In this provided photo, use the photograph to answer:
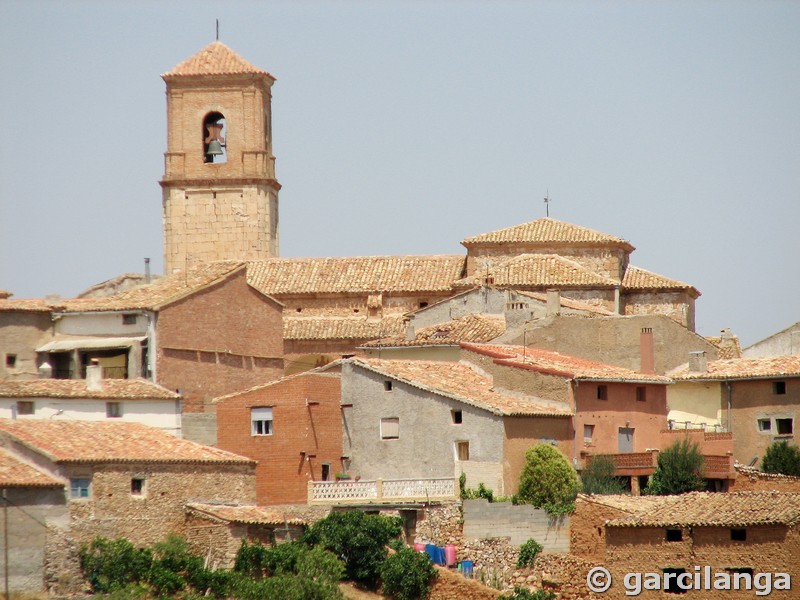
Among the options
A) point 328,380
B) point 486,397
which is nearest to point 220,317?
point 328,380

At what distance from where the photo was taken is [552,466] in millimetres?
41469

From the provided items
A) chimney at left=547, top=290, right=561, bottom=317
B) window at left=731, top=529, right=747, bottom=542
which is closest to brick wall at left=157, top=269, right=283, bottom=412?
chimney at left=547, top=290, right=561, bottom=317

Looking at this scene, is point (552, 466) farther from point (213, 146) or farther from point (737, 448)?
point (213, 146)

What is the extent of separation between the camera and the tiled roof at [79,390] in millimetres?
44000

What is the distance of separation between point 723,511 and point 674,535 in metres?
1.09

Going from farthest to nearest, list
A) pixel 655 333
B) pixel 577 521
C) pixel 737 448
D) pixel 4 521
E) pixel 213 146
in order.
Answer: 1. pixel 213 146
2. pixel 655 333
3. pixel 737 448
4. pixel 577 521
5. pixel 4 521

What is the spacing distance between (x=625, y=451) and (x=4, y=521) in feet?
50.5

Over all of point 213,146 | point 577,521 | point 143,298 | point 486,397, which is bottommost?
point 577,521

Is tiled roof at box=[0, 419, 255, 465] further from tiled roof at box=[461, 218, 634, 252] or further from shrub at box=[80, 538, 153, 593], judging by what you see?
tiled roof at box=[461, 218, 634, 252]

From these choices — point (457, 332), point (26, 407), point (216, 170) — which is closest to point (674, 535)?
point (457, 332)

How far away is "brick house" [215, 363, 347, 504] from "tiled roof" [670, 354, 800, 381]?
9.80 meters

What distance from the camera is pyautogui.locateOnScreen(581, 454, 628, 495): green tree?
42906mm

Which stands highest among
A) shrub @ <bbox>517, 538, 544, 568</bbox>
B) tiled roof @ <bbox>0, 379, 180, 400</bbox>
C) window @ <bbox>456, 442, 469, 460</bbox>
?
tiled roof @ <bbox>0, 379, 180, 400</bbox>

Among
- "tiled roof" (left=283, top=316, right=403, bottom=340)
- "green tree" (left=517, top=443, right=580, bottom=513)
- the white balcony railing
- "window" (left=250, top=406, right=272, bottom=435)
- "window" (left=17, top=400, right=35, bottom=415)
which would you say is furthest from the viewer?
"tiled roof" (left=283, top=316, right=403, bottom=340)
